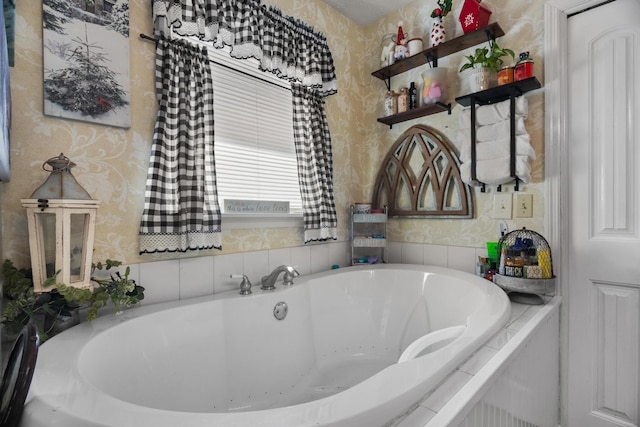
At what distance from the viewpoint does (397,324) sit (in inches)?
69.6

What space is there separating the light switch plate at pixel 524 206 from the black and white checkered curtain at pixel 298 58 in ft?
3.36

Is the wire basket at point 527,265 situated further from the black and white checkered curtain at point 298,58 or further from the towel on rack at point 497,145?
the black and white checkered curtain at point 298,58

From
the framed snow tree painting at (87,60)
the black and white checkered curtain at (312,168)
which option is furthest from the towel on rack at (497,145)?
the framed snow tree painting at (87,60)

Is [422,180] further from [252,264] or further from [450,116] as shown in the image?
[252,264]

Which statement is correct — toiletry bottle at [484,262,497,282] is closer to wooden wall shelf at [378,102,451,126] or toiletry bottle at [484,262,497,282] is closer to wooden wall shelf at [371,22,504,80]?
wooden wall shelf at [378,102,451,126]

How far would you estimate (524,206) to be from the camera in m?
1.65

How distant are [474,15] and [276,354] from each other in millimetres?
2055

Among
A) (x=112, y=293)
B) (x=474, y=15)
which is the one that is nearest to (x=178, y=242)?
(x=112, y=293)

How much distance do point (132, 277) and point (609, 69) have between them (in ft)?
7.64

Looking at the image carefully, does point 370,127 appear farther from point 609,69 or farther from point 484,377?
point 484,377

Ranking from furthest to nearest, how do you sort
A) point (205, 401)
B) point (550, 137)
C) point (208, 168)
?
point (550, 137), point (208, 168), point (205, 401)

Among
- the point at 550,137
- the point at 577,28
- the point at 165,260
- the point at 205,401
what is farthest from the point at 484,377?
the point at 577,28

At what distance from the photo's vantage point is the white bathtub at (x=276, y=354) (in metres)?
0.56

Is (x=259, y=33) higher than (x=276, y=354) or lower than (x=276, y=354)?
higher
